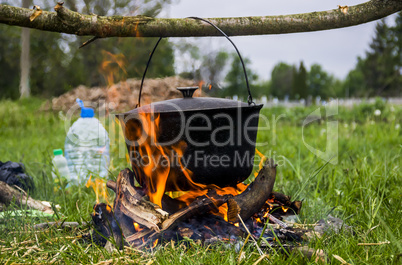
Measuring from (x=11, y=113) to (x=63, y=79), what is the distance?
916 centimetres

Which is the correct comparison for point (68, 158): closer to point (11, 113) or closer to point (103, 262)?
point (103, 262)

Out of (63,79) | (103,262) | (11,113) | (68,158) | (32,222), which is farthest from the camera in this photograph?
(63,79)

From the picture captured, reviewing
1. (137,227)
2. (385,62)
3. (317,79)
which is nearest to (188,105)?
(137,227)

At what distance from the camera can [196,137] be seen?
1.99 metres

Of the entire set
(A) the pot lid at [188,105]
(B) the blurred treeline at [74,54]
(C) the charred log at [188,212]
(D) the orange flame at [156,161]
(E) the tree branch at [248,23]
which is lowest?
(C) the charred log at [188,212]

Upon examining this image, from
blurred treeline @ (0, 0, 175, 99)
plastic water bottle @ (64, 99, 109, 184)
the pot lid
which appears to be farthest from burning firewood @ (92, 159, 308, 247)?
blurred treeline @ (0, 0, 175, 99)

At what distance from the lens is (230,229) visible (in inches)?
78.9

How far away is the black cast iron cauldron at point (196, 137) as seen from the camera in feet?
6.41

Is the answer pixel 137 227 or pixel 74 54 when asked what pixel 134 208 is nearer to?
pixel 137 227

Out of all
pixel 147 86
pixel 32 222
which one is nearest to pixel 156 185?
pixel 32 222

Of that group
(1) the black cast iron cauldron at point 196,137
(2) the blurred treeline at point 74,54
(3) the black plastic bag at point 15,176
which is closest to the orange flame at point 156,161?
(1) the black cast iron cauldron at point 196,137

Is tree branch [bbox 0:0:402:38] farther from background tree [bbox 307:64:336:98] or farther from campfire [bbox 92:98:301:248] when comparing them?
background tree [bbox 307:64:336:98]

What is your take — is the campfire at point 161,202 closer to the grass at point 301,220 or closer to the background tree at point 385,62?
the grass at point 301,220

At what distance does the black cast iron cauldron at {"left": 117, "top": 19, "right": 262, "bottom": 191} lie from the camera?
1.95 meters
